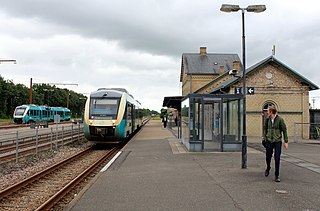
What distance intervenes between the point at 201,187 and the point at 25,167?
24.0 ft

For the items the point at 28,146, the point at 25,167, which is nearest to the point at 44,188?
the point at 25,167

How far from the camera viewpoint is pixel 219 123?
1595 cm

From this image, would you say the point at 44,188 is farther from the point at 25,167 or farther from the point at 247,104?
the point at 247,104

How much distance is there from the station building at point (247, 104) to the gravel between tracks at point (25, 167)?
5794 mm

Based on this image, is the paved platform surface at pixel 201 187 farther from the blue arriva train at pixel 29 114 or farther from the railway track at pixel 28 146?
the blue arriva train at pixel 29 114

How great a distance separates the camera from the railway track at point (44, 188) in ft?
25.0

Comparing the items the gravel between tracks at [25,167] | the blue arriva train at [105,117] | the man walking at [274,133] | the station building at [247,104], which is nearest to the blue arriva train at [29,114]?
the station building at [247,104]

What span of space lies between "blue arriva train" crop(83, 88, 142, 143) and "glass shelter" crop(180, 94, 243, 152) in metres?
4.35

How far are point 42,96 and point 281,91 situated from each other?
8454cm

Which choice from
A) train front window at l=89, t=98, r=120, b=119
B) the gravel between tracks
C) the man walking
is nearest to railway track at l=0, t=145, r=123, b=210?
the gravel between tracks

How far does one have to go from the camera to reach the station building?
15.5 m

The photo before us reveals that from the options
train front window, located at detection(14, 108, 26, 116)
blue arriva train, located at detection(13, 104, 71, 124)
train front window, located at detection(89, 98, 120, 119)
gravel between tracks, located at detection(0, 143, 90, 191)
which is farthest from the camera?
train front window, located at detection(14, 108, 26, 116)

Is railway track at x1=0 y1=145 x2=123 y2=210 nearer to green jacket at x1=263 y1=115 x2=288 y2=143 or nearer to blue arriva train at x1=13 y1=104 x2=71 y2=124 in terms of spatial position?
green jacket at x1=263 y1=115 x2=288 y2=143

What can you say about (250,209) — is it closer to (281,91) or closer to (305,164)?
(305,164)
